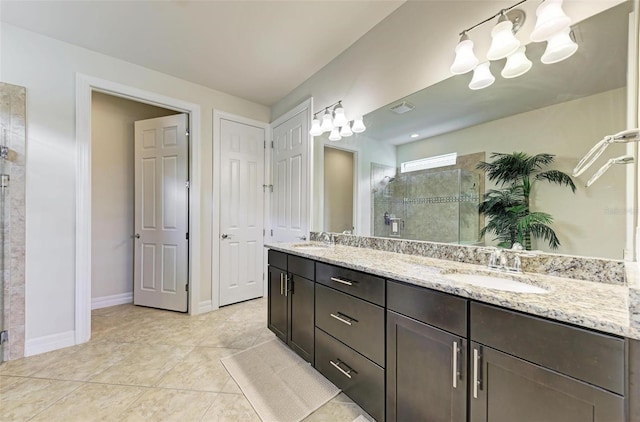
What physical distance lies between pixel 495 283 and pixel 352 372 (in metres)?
0.89

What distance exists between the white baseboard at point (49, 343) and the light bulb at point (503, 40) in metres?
3.62

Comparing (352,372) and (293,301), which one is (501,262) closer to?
(352,372)

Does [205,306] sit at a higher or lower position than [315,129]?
lower

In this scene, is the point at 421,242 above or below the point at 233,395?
above

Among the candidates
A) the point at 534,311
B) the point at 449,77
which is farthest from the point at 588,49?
the point at 534,311

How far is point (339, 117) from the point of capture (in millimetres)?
2285

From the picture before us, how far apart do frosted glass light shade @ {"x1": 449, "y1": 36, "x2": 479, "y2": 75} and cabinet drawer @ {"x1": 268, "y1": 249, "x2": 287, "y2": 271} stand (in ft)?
5.52

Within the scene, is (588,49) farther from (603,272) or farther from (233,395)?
(233,395)

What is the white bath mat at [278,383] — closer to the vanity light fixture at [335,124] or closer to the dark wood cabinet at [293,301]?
the dark wood cabinet at [293,301]

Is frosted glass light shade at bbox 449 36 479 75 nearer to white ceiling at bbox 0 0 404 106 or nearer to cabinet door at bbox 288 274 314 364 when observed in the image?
white ceiling at bbox 0 0 404 106

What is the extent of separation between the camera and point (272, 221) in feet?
11.1

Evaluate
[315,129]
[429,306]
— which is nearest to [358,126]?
[315,129]

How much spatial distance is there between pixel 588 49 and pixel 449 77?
594mm

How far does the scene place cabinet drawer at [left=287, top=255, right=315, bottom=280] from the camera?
1.78 metres
